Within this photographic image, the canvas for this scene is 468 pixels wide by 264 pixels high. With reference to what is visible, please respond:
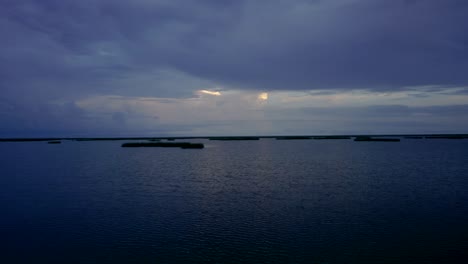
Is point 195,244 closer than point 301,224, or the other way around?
point 195,244

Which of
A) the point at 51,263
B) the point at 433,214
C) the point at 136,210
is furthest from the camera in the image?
the point at 136,210

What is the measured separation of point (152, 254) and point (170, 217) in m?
7.01

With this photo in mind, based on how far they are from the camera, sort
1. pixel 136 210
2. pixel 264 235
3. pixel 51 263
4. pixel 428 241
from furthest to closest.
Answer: pixel 136 210 < pixel 264 235 < pixel 428 241 < pixel 51 263

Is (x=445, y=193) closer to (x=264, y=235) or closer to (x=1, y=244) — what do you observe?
(x=264, y=235)

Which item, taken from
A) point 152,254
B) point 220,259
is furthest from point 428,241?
point 152,254

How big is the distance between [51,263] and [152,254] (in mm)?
4800

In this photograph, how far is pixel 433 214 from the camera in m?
23.9

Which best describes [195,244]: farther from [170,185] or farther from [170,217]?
[170,185]

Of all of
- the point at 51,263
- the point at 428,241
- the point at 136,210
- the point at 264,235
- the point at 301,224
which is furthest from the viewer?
the point at 136,210

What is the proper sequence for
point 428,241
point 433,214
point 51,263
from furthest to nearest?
point 433,214
point 428,241
point 51,263

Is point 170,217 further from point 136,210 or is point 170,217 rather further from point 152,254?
point 152,254

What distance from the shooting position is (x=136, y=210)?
2627cm

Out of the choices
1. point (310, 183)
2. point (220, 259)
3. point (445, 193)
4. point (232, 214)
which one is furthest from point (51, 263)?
point (445, 193)

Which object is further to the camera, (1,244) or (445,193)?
(445,193)
